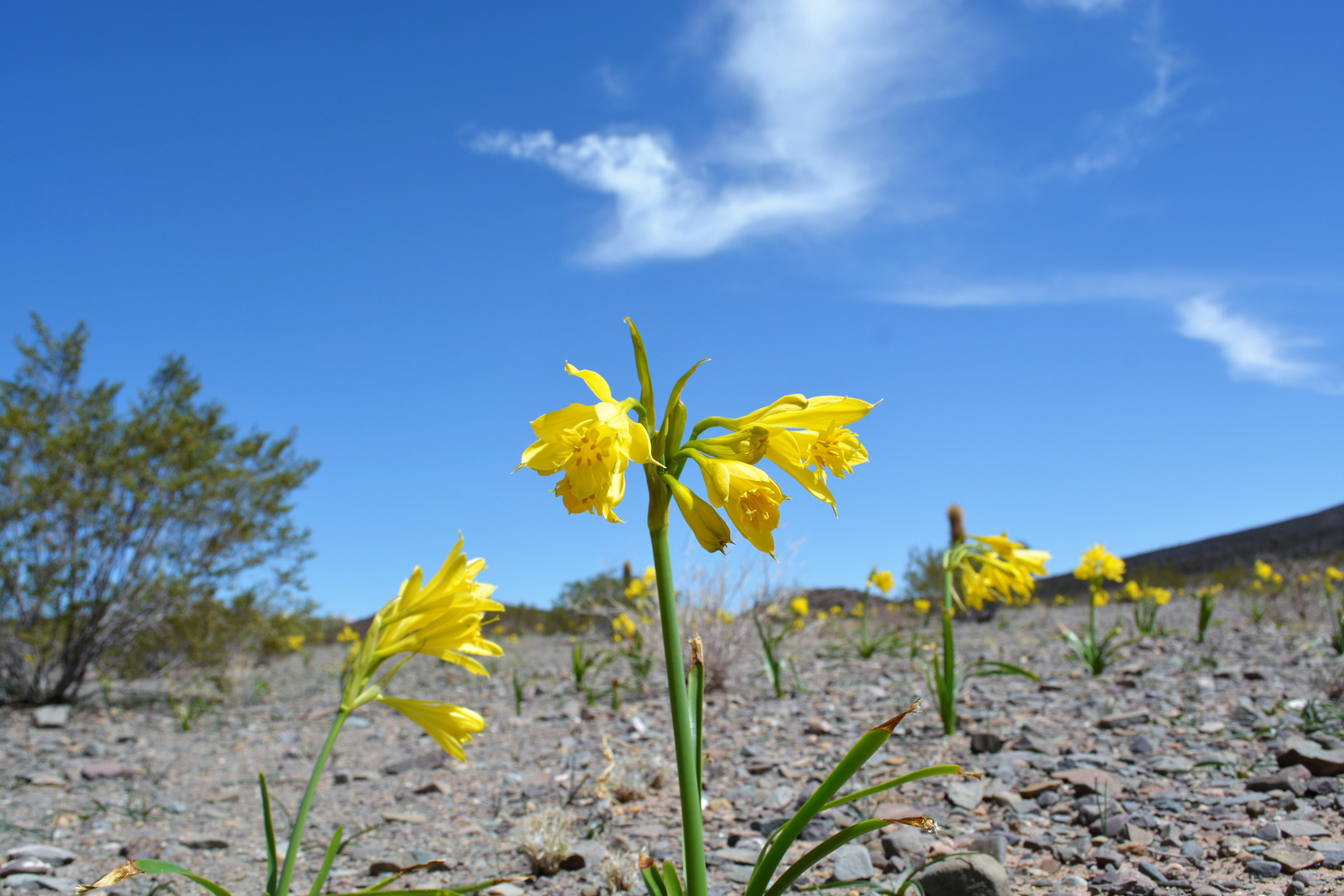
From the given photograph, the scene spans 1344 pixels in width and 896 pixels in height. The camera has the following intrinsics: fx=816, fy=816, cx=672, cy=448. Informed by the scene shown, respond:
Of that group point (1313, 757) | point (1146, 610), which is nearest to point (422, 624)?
point (1313, 757)

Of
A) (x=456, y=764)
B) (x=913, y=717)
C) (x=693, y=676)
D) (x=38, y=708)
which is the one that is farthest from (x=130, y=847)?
(x=38, y=708)

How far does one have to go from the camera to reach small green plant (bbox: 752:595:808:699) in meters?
6.31

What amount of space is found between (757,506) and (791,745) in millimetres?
3665

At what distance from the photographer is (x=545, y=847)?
10.8 ft

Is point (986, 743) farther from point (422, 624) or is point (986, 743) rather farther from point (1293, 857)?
point (422, 624)

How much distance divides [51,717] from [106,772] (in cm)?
258

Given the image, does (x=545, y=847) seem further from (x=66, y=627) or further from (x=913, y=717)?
(x=66, y=627)

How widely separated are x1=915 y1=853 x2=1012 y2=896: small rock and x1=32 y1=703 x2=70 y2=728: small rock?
26.7 ft

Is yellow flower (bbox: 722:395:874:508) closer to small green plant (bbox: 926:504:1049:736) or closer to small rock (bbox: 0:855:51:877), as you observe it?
small green plant (bbox: 926:504:1049:736)

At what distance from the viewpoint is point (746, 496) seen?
70.1 inches

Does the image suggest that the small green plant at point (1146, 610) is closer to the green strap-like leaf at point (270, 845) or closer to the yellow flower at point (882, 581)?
the yellow flower at point (882, 581)

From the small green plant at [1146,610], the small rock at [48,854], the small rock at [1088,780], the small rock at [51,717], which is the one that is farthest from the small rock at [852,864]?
the small rock at [51,717]

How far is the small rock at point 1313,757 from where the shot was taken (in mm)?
3639

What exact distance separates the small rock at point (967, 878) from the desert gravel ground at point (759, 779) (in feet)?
0.74
